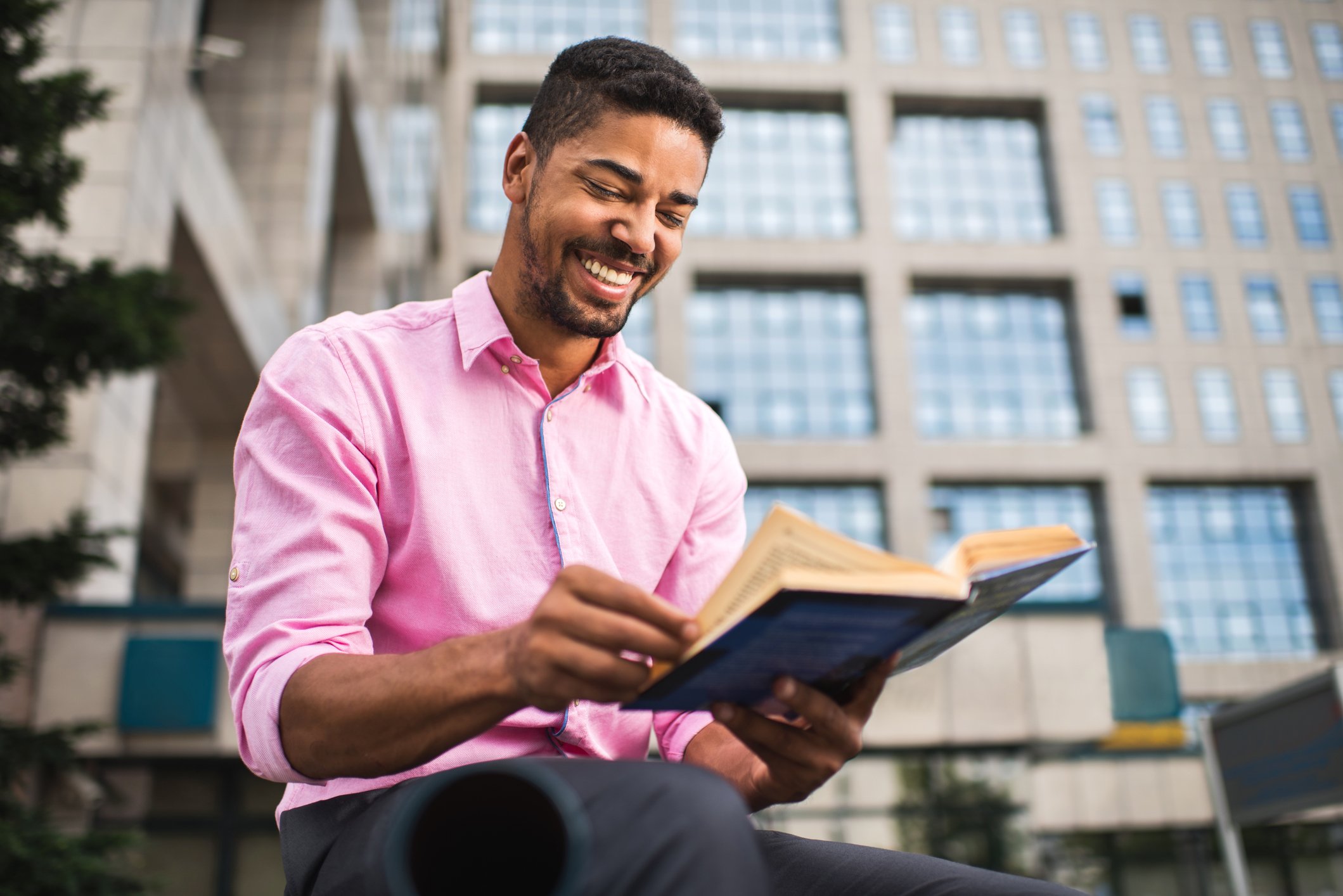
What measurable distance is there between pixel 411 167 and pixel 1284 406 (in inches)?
788

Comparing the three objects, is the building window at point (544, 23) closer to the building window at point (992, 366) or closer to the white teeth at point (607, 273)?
the building window at point (992, 366)

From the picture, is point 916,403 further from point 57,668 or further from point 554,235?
point 554,235

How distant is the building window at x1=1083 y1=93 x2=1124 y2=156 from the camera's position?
2711cm

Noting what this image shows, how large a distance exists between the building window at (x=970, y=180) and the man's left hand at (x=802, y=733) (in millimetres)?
25199

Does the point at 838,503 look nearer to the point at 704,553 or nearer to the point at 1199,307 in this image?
the point at 1199,307

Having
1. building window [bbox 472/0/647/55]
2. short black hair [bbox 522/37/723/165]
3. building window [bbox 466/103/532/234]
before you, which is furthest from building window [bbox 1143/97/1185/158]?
short black hair [bbox 522/37/723/165]

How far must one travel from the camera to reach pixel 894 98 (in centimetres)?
2680

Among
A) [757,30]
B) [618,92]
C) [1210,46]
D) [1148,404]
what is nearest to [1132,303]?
[1148,404]

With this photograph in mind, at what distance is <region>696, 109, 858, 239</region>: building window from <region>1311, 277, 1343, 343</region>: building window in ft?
36.7

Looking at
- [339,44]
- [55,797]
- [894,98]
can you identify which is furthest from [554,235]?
[894,98]

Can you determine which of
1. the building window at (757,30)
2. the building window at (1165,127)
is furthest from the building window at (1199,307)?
the building window at (757,30)

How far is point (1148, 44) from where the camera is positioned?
28297 mm

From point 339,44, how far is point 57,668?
729 cm

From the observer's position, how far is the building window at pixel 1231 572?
976 inches
